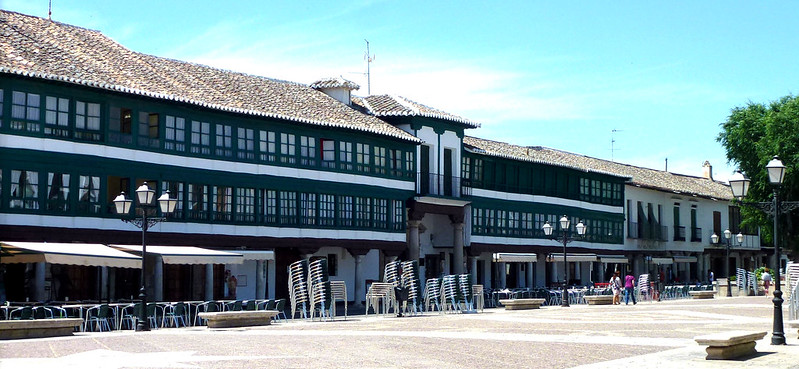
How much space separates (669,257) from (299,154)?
1410 inches

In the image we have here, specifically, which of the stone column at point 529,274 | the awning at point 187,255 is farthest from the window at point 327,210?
the stone column at point 529,274

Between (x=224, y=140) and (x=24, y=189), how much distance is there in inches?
337

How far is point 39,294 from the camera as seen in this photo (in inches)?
1240

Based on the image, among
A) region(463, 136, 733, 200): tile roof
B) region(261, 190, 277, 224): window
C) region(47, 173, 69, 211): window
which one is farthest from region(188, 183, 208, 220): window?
region(463, 136, 733, 200): tile roof

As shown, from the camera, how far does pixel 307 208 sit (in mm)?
41688

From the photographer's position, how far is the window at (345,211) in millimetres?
43188

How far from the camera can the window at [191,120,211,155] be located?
122 feet

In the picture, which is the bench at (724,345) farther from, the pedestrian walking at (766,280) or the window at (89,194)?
the pedestrian walking at (766,280)

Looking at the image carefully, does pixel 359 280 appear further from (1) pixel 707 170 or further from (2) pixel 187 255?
(1) pixel 707 170

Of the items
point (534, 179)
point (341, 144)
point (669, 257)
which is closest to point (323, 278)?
point (341, 144)

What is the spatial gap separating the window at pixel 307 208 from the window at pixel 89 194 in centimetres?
955

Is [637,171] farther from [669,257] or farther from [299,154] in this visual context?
[299,154]

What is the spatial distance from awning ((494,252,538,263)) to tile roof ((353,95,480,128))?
6333mm

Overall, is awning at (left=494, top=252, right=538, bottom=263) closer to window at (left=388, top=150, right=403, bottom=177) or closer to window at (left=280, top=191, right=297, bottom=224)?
window at (left=388, top=150, right=403, bottom=177)
